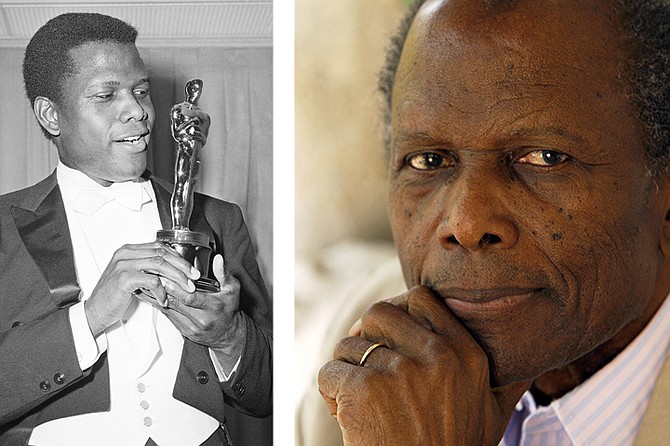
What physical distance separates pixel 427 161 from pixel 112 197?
1.96ft

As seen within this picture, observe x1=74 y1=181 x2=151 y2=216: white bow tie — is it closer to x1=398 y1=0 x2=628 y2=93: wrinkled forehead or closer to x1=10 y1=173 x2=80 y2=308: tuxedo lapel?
x1=10 y1=173 x2=80 y2=308: tuxedo lapel

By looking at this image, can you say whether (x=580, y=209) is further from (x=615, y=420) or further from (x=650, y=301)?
(x=615, y=420)

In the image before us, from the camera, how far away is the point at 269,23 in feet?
5.06

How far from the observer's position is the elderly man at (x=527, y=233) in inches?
45.5

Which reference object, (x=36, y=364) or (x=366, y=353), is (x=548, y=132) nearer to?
(x=366, y=353)

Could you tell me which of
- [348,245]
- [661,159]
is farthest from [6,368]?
[661,159]

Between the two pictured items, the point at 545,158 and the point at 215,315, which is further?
the point at 215,315

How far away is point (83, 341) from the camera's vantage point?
1462 mm

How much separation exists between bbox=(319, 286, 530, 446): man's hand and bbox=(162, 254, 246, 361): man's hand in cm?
33

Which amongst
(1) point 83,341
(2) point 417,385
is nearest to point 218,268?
(1) point 83,341

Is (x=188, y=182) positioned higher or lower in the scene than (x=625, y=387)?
higher

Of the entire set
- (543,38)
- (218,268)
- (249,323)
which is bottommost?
(249,323)

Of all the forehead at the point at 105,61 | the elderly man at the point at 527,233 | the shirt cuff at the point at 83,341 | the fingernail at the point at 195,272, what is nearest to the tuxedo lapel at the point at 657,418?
the elderly man at the point at 527,233

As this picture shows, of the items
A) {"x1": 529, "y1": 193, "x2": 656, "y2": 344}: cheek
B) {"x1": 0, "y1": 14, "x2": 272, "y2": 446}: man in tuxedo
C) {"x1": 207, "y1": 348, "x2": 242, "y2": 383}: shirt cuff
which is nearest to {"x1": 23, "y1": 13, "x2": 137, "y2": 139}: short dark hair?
{"x1": 0, "y1": 14, "x2": 272, "y2": 446}: man in tuxedo
